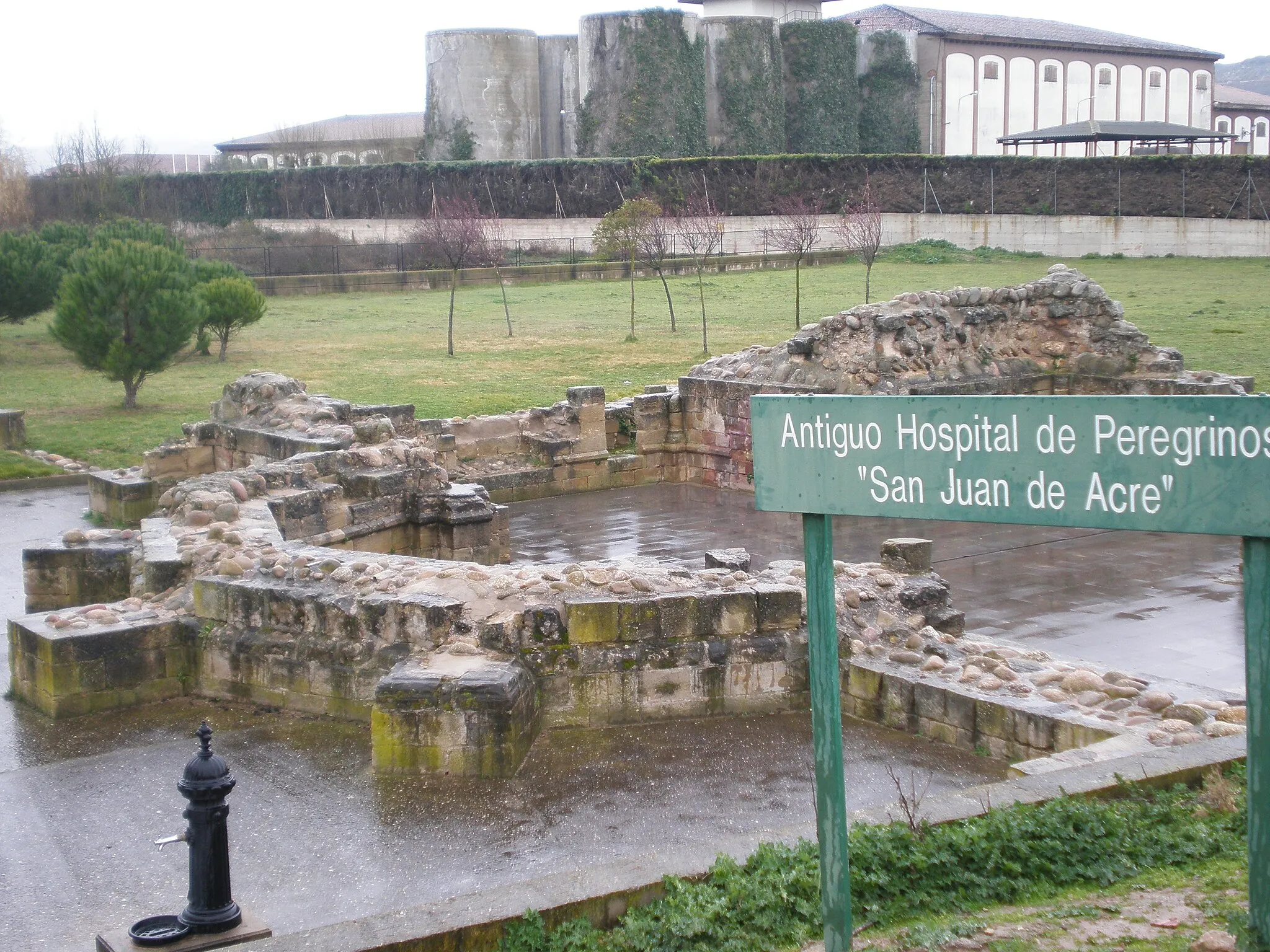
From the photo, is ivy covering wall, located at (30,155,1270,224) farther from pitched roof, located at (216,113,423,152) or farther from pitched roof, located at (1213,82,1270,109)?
pitched roof, located at (1213,82,1270,109)

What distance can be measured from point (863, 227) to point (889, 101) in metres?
28.9

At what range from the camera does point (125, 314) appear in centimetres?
2089

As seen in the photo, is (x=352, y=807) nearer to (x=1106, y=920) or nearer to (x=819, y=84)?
(x=1106, y=920)

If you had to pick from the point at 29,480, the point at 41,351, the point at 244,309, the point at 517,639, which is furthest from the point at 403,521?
the point at 41,351

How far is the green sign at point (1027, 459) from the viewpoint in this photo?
3270mm

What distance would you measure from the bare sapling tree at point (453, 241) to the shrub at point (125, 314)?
578cm

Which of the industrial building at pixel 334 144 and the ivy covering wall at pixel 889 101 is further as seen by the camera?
the industrial building at pixel 334 144

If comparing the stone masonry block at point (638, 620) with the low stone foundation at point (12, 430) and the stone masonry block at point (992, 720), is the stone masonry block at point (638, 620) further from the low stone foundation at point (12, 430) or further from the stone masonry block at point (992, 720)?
the low stone foundation at point (12, 430)

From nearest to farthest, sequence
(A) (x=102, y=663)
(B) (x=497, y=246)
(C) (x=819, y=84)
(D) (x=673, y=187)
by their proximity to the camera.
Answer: (A) (x=102, y=663) < (B) (x=497, y=246) < (D) (x=673, y=187) < (C) (x=819, y=84)

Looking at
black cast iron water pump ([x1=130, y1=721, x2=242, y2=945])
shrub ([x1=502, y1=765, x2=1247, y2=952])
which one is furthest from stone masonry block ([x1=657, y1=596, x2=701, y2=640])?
black cast iron water pump ([x1=130, y1=721, x2=242, y2=945])

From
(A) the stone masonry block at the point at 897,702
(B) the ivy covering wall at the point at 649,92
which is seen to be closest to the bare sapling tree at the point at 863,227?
(B) the ivy covering wall at the point at 649,92

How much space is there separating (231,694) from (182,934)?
3470 millimetres

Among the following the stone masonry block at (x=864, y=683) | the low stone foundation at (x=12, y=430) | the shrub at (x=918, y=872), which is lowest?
the stone masonry block at (x=864, y=683)

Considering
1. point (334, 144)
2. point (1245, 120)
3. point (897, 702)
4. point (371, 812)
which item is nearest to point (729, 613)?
point (897, 702)
